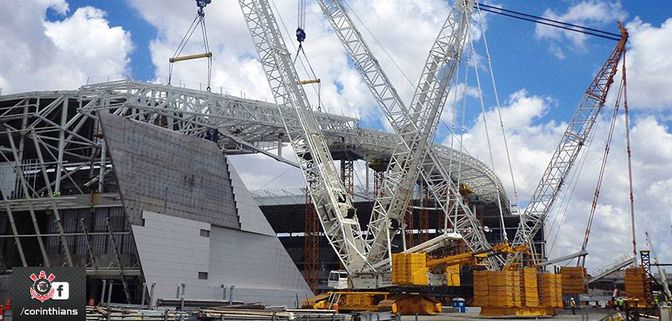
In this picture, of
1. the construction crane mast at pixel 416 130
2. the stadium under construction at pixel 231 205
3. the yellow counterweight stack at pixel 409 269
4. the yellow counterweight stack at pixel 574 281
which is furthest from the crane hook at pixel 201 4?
the yellow counterweight stack at pixel 574 281

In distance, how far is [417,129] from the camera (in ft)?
229

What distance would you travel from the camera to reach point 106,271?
70.4 metres

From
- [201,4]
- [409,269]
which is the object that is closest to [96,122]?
[201,4]

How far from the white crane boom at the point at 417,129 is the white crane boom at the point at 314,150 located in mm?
2586

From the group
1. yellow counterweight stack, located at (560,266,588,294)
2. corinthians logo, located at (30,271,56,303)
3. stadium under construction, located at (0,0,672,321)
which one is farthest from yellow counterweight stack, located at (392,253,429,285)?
corinthians logo, located at (30,271,56,303)

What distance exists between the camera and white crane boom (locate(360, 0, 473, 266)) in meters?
66.7

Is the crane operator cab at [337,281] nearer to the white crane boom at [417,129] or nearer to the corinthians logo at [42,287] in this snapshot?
the white crane boom at [417,129]

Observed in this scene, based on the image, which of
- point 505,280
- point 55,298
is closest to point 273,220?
point 505,280

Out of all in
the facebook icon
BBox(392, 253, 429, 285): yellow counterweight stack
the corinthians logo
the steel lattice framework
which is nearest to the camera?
the corinthians logo

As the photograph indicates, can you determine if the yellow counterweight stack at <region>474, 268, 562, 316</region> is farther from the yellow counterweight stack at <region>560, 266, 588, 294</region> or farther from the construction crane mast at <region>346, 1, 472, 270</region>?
the yellow counterweight stack at <region>560, 266, 588, 294</region>

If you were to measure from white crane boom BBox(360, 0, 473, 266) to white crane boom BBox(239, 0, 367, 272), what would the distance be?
2586 millimetres

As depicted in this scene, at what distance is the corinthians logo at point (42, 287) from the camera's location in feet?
58.8

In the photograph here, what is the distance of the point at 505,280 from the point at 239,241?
35332 mm

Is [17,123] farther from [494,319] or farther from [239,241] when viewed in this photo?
[494,319]
